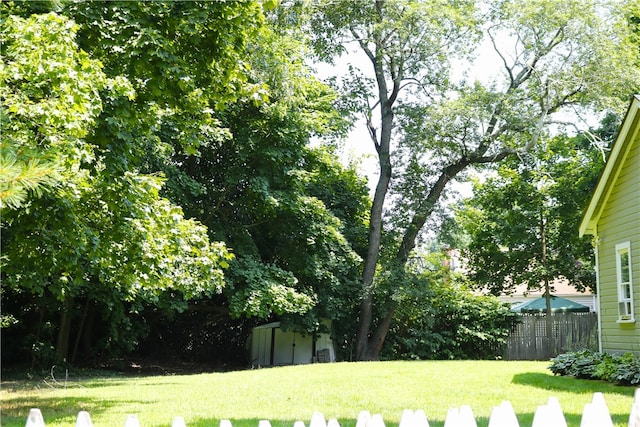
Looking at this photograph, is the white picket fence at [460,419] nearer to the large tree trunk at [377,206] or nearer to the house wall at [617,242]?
the house wall at [617,242]

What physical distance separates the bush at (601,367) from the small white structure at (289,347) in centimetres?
1260

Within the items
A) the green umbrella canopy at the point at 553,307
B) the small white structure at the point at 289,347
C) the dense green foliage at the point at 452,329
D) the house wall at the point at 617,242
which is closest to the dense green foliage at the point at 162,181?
the small white structure at the point at 289,347

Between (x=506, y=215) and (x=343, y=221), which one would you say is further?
(x=506, y=215)

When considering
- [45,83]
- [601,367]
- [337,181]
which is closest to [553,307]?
[337,181]

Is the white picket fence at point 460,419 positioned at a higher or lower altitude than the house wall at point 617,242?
lower

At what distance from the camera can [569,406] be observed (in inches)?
397

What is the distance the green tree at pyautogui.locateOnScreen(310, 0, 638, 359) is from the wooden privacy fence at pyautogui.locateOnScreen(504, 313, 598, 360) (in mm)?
5204

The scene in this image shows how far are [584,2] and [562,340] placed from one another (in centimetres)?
1242

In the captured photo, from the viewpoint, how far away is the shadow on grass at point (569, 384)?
40.2 feet

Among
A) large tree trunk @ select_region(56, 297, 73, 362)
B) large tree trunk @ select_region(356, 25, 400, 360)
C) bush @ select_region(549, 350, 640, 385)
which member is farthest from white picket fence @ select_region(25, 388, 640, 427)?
large tree trunk @ select_region(356, 25, 400, 360)

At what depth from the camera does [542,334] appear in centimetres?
2791

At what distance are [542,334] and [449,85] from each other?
33.7ft

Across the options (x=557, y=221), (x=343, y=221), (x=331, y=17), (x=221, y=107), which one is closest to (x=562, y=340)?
(x=557, y=221)

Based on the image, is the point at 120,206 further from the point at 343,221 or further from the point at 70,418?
the point at 343,221
